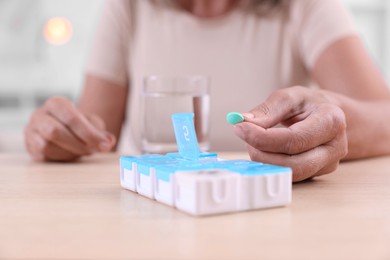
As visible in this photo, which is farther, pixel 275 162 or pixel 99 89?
pixel 99 89

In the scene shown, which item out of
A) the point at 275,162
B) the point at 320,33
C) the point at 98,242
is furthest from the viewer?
the point at 320,33

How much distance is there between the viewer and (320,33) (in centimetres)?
131

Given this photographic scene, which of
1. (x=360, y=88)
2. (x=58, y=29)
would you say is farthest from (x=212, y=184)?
(x=58, y=29)

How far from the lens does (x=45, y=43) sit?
10.3 ft

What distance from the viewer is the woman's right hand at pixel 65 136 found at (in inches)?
37.1

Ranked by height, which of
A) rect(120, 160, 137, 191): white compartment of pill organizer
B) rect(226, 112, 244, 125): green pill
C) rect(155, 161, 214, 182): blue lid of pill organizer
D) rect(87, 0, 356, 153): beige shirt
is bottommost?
rect(120, 160, 137, 191): white compartment of pill organizer

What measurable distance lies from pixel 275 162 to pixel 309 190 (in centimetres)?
5

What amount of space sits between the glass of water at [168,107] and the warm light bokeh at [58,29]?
2.29 m

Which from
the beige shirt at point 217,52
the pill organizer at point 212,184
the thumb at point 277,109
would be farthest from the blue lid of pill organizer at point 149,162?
the beige shirt at point 217,52

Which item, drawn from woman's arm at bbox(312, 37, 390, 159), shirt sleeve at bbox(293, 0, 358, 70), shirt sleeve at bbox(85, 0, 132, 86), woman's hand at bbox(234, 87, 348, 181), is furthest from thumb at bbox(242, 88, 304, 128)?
shirt sleeve at bbox(85, 0, 132, 86)

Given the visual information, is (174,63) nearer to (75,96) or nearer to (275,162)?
(275,162)

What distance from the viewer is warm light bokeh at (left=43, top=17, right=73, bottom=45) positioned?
312 cm

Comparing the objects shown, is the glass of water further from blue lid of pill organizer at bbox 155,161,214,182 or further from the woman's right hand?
blue lid of pill organizer at bbox 155,161,214,182

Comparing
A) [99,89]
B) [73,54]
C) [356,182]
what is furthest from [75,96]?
[356,182]
